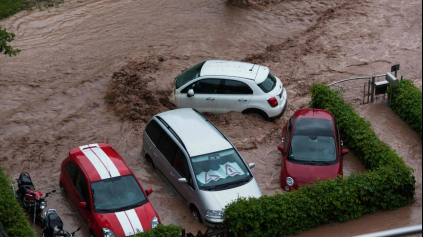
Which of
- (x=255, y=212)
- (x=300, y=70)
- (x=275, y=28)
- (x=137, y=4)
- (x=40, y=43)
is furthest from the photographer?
(x=137, y=4)

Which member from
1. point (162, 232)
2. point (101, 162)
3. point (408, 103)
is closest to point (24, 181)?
point (101, 162)

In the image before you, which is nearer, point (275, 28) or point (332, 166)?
point (332, 166)

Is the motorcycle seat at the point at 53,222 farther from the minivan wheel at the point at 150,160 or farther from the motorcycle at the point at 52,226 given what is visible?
the minivan wheel at the point at 150,160

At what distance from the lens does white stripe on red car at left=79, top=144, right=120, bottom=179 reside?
1083 centimetres

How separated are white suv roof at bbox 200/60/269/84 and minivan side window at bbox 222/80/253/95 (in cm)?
23

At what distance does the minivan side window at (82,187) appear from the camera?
10541mm

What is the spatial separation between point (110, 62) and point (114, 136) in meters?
5.48

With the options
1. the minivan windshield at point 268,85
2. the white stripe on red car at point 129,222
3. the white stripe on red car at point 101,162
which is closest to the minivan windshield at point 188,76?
the minivan windshield at point 268,85

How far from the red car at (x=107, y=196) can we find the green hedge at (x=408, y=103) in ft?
27.9

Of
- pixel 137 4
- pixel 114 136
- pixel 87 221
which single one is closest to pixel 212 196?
pixel 87 221

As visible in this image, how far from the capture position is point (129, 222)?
1009 centimetres

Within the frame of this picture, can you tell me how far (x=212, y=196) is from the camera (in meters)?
10.7

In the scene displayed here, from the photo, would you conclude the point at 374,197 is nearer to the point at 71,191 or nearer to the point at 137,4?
the point at 71,191

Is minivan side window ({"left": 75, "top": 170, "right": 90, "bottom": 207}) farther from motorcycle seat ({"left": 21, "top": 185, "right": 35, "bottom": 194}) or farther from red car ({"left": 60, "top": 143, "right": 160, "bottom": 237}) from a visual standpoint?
motorcycle seat ({"left": 21, "top": 185, "right": 35, "bottom": 194})
